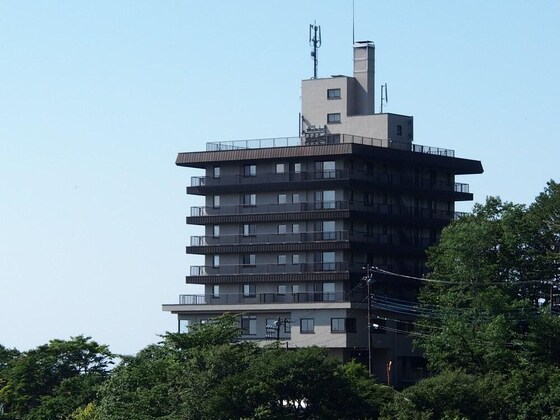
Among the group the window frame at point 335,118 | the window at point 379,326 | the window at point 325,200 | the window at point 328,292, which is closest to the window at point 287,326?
the window at point 328,292

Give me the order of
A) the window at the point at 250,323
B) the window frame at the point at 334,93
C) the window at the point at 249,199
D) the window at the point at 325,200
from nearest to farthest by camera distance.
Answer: the window at the point at 325,200 → the window at the point at 250,323 → the window at the point at 249,199 → the window frame at the point at 334,93

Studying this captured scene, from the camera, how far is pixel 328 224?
123 m

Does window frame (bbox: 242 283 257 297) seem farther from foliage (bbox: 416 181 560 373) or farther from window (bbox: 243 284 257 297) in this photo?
foliage (bbox: 416 181 560 373)

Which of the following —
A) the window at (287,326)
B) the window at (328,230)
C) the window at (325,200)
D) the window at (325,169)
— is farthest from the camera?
the window at (287,326)

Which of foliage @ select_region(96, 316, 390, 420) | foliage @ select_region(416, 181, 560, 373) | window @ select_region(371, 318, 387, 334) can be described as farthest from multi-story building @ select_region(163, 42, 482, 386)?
foliage @ select_region(96, 316, 390, 420)

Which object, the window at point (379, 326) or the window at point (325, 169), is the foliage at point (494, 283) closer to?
the window at point (379, 326)

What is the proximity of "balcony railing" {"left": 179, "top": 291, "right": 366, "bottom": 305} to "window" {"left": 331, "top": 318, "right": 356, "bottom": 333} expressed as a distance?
166 cm

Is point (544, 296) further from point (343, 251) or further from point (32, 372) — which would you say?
point (32, 372)

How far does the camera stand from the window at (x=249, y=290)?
126 metres

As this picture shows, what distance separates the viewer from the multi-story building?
122188 mm

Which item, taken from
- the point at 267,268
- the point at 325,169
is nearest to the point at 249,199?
the point at 267,268

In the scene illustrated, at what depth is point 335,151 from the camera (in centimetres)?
12244

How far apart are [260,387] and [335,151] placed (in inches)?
1826

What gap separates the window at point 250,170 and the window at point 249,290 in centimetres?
969
